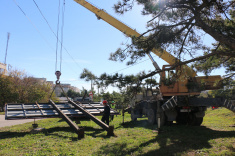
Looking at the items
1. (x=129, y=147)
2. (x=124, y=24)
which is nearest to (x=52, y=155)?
(x=129, y=147)

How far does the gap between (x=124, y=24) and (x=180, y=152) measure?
→ 1187 centimetres

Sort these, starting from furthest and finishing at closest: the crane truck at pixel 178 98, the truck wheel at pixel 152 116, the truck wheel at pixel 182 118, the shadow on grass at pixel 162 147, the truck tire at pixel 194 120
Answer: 1. the truck wheel at pixel 182 118
2. the truck wheel at pixel 152 116
3. the truck tire at pixel 194 120
4. the crane truck at pixel 178 98
5. the shadow on grass at pixel 162 147

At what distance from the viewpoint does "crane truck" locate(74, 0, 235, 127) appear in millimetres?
7765

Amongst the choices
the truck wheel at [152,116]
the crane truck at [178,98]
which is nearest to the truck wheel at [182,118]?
the crane truck at [178,98]

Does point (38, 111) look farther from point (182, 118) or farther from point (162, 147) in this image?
point (182, 118)

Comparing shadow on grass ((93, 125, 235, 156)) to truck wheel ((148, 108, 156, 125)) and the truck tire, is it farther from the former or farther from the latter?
truck wheel ((148, 108, 156, 125))

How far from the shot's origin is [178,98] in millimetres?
9297

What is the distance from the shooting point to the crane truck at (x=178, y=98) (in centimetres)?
776

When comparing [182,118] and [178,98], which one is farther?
[182,118]

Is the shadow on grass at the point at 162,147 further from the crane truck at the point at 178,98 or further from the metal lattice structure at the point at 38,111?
the metal lattice structure at the point at 38,111

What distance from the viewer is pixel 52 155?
520cm

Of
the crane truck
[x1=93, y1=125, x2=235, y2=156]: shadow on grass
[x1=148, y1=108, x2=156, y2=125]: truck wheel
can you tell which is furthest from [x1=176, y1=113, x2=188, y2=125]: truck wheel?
[x1=93, y1=125, x2=235, y2=156]: shadow on grass

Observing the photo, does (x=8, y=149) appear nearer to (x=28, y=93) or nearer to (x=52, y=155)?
(x=52, y=155)

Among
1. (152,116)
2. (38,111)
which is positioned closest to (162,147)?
(152,116)
